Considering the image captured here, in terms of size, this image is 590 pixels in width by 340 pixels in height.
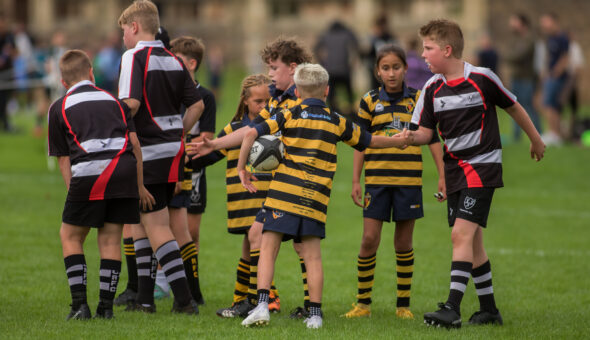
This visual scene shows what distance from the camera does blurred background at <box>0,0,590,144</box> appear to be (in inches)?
762

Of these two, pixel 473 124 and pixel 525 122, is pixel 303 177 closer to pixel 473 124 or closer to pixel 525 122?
pixel 473 124

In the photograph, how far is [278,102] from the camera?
20.1ft

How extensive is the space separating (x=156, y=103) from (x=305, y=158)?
1229mm

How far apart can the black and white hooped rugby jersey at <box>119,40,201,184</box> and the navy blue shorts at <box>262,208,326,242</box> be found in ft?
3.06

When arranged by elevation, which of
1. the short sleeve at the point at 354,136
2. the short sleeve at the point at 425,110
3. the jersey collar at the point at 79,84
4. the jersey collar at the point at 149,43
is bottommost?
the short sleeve at the point at 354,136

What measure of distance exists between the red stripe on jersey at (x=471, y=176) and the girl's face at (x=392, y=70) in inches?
36.8

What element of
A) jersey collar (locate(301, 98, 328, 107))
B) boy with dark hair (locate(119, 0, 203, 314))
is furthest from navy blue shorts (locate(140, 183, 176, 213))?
jersey collar (locate(301, 98, 328, 107))

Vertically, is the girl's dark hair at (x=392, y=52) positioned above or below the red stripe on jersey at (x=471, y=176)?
above

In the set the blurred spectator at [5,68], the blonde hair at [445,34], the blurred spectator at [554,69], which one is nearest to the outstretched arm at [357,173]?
the blonde hair at [445,34]

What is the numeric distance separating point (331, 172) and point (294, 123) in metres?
0.42

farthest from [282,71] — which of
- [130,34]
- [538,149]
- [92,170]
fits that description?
[538,149]

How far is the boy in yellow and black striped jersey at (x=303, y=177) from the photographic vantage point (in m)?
5.64

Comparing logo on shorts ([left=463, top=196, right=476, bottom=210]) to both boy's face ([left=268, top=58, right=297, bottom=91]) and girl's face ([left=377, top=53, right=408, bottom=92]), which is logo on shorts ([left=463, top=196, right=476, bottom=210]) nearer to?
girl's face ([left=377, top=53, right=408, bottom=92])

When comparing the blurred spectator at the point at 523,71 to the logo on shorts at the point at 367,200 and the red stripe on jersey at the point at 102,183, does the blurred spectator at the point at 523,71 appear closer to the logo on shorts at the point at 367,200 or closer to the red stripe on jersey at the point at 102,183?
the logo on shorts at the point at 367,200
